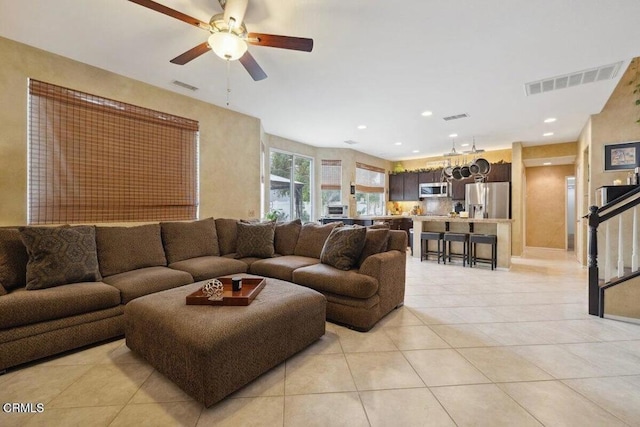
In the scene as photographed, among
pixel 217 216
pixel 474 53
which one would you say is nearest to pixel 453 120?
pixel 474 53

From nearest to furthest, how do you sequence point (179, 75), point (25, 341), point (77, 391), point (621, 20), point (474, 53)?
point (77, 391)
point (25, 341)
point (621, 20)
point (474, 53)
point (179, 75)

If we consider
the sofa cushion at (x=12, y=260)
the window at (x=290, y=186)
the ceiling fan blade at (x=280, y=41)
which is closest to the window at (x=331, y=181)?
the window at (x=290, y=186)

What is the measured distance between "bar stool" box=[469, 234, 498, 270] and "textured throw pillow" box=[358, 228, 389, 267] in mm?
3270

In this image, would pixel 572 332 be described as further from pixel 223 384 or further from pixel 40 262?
pixel 40 262

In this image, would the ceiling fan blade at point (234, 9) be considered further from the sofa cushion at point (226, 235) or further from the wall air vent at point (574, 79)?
the wall air vent at point (574, 79)

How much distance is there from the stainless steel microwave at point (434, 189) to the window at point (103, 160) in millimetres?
6648

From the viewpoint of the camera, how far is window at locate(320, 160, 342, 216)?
7227 mm

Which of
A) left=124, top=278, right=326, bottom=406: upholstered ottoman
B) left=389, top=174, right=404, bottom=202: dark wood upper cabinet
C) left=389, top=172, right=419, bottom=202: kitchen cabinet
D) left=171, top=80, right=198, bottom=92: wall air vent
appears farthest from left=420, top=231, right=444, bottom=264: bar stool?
left=171, top=80, right=198, bottom=92: wall air vent

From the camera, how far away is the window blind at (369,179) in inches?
312

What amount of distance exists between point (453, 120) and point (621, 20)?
2.72m

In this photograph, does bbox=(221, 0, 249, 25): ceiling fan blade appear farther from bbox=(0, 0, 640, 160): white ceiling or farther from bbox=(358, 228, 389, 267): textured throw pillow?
bbox=(358, 228, 389, 267): textured throw pillow

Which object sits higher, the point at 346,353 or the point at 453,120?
the point at 453,120

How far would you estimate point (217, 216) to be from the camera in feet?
14.5

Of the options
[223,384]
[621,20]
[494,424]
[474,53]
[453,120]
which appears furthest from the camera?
[453,120]
